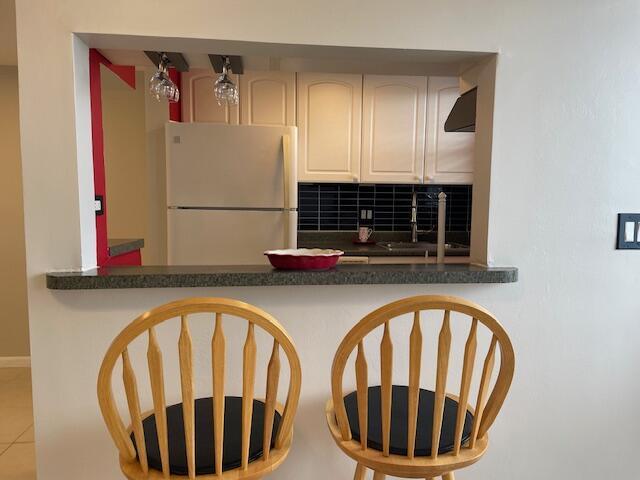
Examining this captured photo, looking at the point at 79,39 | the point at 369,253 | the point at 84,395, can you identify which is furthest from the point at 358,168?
the point at 84,395

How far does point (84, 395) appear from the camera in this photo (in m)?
1.32

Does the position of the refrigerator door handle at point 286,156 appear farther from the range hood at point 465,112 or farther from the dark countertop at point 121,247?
the range hood at point 465,112

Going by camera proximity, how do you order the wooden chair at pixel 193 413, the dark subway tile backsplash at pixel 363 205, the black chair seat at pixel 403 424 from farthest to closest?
the dark subway tile backsplash at pixel 363 205, the black chair seat at pixel 403 424, the wooden chair at pixel 193 413

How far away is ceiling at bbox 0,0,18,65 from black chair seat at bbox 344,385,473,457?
7.21 ft

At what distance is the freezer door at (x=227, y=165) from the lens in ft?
8.02

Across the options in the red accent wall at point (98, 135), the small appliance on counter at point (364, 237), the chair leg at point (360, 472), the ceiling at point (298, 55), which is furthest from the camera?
the small appliance on counter at point (364, 237)

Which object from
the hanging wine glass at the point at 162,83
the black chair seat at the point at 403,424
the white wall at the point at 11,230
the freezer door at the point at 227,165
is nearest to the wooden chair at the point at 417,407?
the black chair seat at the point at 403,424

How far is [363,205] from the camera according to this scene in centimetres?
339

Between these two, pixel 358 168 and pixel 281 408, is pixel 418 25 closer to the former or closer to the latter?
pixel 281 408

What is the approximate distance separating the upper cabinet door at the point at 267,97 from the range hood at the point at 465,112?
1.43 m

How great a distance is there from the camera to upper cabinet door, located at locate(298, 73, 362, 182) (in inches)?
116

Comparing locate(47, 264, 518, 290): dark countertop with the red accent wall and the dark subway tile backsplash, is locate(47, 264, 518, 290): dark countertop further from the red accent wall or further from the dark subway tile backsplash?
the dark subway tile backsplash

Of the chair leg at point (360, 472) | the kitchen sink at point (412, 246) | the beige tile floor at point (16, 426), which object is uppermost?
the kitchen sink at point (412, 246)

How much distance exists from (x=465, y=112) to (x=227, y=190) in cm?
138
